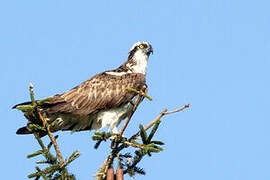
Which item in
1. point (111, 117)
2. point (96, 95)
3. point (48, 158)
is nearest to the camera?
point (48, 158)

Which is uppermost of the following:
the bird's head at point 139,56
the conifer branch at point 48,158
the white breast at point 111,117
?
the bird's head at point 139,56

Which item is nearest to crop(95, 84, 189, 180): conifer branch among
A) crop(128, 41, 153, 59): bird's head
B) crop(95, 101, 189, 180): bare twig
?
crop(95, 101, 189, 180): bare twig

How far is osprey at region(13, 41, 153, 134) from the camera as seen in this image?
9.22m

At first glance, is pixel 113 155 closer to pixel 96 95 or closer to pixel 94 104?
pixel 94 104

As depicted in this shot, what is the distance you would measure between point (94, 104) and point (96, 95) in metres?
0.26

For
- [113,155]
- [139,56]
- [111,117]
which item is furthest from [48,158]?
[139,56]

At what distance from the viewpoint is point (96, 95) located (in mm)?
9633

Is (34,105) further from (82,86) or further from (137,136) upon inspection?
(82,86)

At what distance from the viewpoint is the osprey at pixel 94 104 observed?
30.2ft

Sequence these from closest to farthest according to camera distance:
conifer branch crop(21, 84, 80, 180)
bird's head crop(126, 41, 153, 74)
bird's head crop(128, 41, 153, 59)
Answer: conifer branch crop(21, 84, 80, 180) < bird's head crop(126, 41, 153, 74) < bird's head crop(128, 41, 153, 59)

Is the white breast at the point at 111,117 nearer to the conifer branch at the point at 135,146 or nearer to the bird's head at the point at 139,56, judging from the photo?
the bird's head at the point at 139,56

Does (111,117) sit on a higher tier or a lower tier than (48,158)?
higher

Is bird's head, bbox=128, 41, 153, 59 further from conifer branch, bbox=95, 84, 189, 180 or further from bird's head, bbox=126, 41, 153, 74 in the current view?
conifer branch, bbox=95, 84, 189, 180

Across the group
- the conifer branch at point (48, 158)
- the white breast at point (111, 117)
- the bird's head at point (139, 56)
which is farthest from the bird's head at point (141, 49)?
the conifer branch at point (48, 158)
